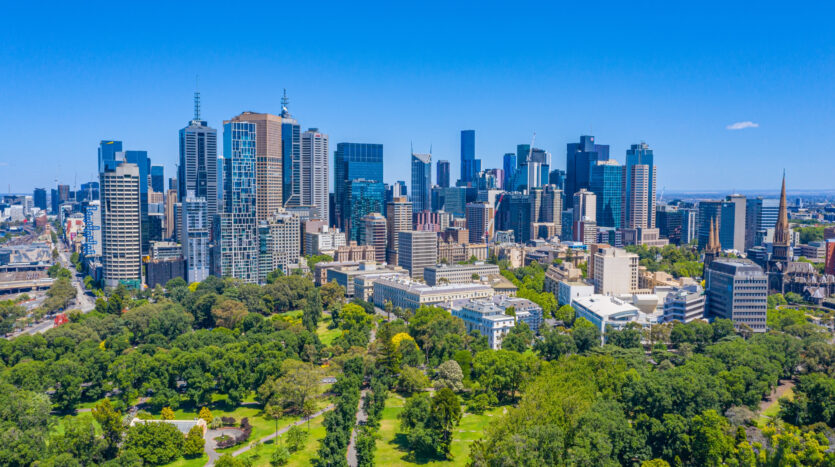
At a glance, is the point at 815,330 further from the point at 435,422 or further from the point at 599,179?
the point at 599,179

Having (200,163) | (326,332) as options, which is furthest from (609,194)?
(326,332)

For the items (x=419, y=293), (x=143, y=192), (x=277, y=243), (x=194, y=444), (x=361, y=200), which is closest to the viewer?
(x=194, y=444)

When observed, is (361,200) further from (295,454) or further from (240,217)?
(295,454)

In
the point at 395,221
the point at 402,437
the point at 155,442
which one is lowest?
the point at 402,437

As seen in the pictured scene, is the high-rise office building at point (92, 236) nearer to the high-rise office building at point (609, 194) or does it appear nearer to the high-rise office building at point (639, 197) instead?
the high-rise office building at point (609, 194)

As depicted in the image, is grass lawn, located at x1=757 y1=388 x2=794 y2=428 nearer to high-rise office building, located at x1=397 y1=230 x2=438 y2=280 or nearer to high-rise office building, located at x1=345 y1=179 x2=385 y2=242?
high-rise office building, located at x1=397 y1=230 x2=438 y2=280
